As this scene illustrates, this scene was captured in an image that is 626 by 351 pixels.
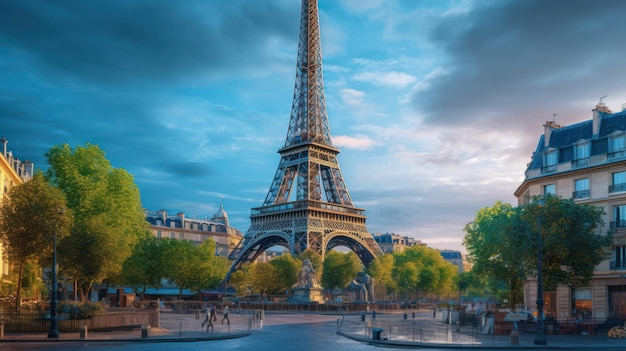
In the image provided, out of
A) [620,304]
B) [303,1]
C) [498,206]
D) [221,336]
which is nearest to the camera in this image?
[221,336]

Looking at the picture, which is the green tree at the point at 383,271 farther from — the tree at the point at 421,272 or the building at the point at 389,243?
the building at the point at 389,243

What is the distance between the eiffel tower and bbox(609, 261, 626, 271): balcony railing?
5735cm

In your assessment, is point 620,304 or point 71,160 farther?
point 71,160

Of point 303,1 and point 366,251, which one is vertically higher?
point 303,1

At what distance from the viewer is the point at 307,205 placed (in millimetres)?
104188

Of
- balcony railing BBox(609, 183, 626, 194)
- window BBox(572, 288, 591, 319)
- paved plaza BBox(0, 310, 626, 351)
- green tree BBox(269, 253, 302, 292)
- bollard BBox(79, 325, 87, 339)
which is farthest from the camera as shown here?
green tree BBox(269, 253, 302, 292)

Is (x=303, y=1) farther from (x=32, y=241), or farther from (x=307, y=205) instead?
(x=32, y=241)

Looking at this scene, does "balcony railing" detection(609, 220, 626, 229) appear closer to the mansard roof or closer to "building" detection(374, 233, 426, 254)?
the mansard roof

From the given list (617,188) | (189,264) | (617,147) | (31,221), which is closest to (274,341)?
(31,221)

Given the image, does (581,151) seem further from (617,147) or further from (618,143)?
(618,143)

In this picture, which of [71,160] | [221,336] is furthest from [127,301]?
[221,336]

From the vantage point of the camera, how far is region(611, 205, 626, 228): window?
158 ft

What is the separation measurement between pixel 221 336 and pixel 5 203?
64.8ft

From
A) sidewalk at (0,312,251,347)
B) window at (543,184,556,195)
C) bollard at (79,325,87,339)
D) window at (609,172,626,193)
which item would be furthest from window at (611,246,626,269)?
bollard at (79,325,87,339)
